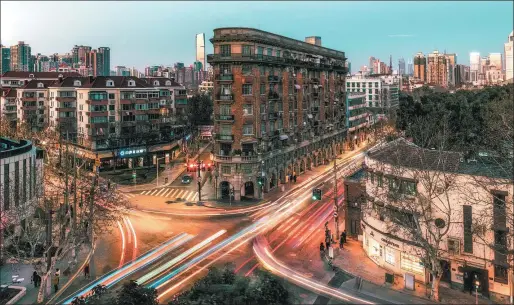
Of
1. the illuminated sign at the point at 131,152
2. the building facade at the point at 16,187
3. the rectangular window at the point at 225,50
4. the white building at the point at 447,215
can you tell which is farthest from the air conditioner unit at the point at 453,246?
the illuminated sign at the point at 131,152

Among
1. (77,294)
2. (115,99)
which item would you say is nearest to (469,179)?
(77,294)

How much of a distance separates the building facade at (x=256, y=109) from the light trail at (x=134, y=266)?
16.2 metres

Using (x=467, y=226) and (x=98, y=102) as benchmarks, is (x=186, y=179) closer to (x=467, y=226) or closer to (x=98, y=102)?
(x=98, y=102)

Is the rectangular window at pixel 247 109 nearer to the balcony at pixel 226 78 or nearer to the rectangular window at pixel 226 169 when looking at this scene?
the balcony at pixel 226 78

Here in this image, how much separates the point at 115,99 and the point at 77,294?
59.2 m

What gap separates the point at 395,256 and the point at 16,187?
109 feet

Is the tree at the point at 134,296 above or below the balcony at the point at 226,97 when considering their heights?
below

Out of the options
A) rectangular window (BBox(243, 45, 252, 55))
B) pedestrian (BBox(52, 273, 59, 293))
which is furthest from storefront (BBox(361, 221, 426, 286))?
rectangular window (BBox(243, 45, 252, 55))

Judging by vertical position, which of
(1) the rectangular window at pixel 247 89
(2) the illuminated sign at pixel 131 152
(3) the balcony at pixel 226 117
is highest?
(1) the rectangular window at pixel 247 89

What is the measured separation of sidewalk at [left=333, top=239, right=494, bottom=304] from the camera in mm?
28734

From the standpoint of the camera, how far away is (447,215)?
30.7 meters

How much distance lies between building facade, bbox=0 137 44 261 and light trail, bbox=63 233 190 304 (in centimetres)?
803

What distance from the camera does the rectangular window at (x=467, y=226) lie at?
98.0ft

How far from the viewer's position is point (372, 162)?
36.3 metres
